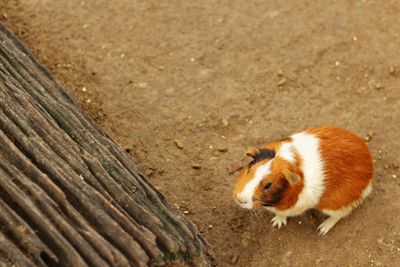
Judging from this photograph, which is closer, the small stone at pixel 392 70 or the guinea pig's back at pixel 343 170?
the guinea pig's back at pixel 343 170

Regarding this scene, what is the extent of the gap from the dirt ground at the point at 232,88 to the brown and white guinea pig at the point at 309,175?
27cm

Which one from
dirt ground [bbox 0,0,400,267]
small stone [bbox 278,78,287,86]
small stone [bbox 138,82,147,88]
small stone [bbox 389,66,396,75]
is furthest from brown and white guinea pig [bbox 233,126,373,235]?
small stone [bbox 138,82,147,88]

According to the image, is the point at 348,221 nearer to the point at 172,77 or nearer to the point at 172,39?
the point at 172,77

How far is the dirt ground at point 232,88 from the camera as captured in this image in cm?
420

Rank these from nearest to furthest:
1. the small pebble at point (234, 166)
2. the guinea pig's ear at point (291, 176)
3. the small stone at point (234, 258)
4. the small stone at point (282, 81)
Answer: the guinea pig's ear at point (291, 176), the small stone at point (234, 258), the small pebble at point (234, 166), the small stone at point (282, 81)

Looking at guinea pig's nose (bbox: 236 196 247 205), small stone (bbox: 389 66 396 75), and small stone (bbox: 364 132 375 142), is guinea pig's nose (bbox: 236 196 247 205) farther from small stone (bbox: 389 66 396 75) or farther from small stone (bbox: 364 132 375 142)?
small stone (bbox: 389 66 396 75)

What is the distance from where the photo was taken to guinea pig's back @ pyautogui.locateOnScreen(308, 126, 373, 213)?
3.98 meters

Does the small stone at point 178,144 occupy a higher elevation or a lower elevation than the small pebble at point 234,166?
higher

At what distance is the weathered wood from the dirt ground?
74 centimetres

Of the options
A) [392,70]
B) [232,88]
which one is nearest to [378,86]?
[392,70]

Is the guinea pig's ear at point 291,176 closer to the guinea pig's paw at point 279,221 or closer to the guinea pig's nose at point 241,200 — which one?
the guinea pig's nose at point 241,200

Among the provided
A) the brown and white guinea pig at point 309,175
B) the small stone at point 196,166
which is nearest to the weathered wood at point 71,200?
the brown and white guinea pig at point 309,175

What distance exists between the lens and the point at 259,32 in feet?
18.2

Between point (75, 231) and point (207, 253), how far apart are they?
1024 mm
